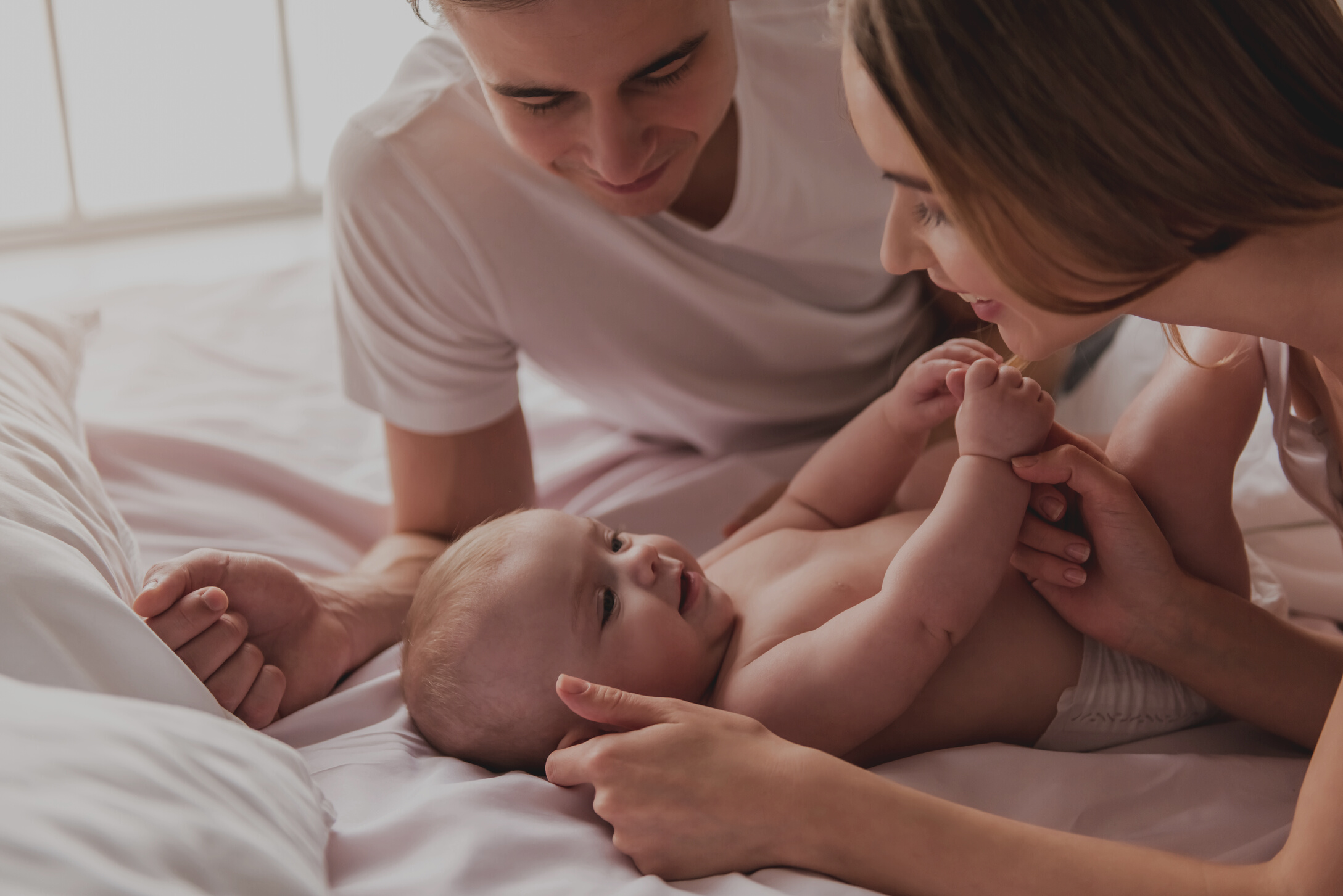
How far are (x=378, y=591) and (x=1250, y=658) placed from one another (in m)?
0.98

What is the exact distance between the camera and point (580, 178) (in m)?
1.43

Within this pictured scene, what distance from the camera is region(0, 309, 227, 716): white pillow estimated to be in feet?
2.97

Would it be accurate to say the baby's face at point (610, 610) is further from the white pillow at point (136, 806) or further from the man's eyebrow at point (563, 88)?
the man's eyebrow at point (563, 88)

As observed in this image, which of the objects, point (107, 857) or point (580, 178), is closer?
point (107, 857)

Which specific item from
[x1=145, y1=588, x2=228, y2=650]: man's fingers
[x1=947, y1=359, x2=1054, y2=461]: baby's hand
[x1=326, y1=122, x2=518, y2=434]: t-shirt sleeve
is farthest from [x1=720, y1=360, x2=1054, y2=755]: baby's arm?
[x1=326, y1=122, x2=518, y2=434]: t-shirt sleeve

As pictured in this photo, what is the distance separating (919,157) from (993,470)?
0.38 meters

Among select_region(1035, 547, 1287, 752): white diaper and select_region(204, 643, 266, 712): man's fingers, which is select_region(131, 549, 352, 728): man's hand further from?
select_region(1035, 547, 1287, 752): white diaper

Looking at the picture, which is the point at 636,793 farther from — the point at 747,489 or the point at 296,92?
the point at 296,92

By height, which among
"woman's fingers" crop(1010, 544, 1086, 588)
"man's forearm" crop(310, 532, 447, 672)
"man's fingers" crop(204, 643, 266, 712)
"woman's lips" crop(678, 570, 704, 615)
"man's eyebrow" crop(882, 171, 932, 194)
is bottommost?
"man's forearm" crop(310, 532, 447, 672)

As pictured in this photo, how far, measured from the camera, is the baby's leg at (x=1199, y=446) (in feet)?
3.73

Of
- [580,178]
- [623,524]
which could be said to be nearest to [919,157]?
[580,178]

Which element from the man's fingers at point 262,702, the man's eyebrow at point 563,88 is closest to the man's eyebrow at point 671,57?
the man's eyebrow at point 563,88

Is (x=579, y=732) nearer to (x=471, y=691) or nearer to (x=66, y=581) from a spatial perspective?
(x=471, y=691)

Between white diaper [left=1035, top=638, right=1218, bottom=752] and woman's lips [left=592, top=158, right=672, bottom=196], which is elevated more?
woman's lips [left=592, top=158, right=672, bottom=196]
